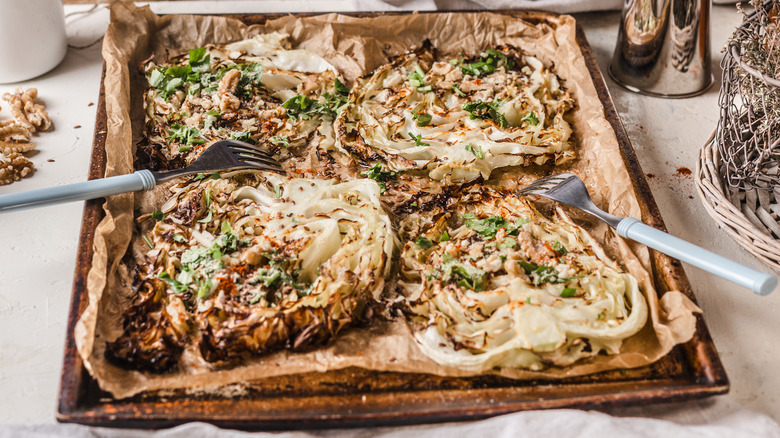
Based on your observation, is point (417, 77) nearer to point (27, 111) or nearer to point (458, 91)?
point (458, 91)

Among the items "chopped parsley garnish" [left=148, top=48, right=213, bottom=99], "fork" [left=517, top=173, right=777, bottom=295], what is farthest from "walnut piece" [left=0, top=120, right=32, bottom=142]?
"fork" [left=517, top=173, right=777, bottom=295]

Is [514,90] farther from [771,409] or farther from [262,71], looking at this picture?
[771,409]

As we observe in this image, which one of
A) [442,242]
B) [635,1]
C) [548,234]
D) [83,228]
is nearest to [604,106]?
[635,1]

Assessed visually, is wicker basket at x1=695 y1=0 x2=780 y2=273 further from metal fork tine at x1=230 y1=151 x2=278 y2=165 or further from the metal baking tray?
metal fork tine at x1=230 y1=151 x2=278 y2=165

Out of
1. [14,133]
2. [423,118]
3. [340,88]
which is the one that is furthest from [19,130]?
[423,118]

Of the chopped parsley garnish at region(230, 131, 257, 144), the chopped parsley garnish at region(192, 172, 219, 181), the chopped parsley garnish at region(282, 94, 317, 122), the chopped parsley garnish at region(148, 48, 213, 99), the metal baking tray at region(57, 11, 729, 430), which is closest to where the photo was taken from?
the metal baking tray at region(57, 11, 729, 430)

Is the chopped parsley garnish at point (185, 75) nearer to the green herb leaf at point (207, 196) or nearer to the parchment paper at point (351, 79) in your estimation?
the parchment paper at point (351, 79)

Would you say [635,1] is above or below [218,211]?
above
